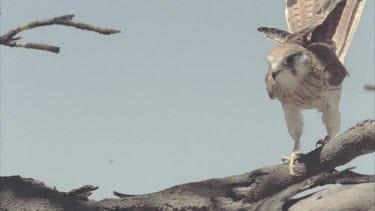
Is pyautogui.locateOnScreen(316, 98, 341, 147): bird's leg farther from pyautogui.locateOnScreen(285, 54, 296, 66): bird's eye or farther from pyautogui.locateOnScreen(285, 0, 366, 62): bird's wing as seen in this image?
pyautogui.locateOnScreen(285, 0, 366, 62): bird's wing

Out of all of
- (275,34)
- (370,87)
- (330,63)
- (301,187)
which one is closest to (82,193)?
(301,187)

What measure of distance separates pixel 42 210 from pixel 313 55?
99.9 inches

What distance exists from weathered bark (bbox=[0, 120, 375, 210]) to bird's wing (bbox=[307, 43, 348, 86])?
178 cm

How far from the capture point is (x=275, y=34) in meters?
4.97

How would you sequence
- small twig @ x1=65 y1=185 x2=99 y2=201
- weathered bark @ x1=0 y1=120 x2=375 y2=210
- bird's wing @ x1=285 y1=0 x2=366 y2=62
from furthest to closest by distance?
bird's wing @ x1=285 y1=0 x2=366 y2=62, small twig @ x1=65 y1=185 x2=99 y2=201, weathered bark @ x1=0 y1=120 x2=375 y2=210

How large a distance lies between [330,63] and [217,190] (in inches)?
89.1

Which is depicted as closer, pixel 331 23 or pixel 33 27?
pixel 33 27

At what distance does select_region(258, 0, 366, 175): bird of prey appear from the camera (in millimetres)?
4250

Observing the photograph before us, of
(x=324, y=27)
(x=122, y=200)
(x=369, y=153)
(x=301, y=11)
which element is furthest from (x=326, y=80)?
(x=122, y=200)

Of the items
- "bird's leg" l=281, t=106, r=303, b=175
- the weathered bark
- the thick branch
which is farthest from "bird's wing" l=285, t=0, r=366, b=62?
the thick branch

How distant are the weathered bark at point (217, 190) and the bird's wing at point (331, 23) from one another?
82.8 inches

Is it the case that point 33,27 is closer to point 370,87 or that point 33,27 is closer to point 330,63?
point 370,87

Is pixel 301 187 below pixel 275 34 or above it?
below

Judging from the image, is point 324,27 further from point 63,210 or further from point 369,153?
point 63,210
